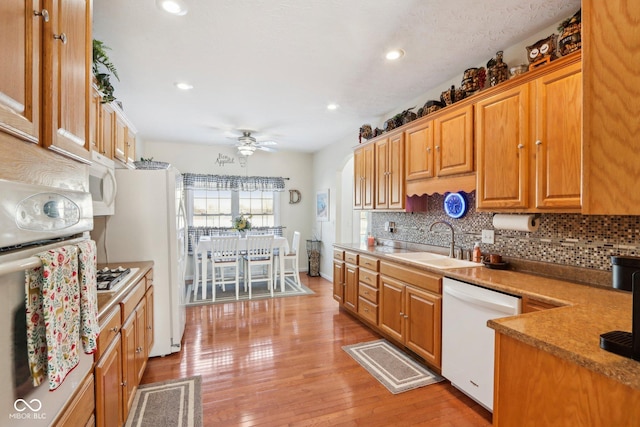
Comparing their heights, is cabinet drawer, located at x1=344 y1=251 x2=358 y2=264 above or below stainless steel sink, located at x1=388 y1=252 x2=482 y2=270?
below

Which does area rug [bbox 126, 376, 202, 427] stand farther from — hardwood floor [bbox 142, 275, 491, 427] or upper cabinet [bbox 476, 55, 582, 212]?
upper cabinet [bbox 476, 55, 582, 212]

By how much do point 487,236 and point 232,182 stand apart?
466 centimetres

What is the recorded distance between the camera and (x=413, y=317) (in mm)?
2645

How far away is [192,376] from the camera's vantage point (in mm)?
2479

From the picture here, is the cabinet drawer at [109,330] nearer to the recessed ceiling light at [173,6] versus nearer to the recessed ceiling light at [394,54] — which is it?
the recessed ceiling light at [173,6]

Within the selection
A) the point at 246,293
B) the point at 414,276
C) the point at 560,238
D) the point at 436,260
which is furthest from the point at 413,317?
the point at 246,293

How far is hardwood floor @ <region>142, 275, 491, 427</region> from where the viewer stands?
6.56 ft

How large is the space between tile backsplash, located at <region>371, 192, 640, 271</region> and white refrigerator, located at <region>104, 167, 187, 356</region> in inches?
105

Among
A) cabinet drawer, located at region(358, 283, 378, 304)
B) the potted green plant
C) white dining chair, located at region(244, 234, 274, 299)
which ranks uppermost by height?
the potted green plant

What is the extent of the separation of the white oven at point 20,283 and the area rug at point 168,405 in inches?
46.9

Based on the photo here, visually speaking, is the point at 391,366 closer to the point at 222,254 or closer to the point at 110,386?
the point at 110,386

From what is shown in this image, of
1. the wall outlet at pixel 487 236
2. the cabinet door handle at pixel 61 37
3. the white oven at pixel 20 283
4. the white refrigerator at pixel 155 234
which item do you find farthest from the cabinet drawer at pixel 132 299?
the wall outlet at pixel 487 236

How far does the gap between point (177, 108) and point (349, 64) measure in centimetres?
230

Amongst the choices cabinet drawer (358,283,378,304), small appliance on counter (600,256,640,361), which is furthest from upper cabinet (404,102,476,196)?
small appliance on counter (600,256,640,361)
